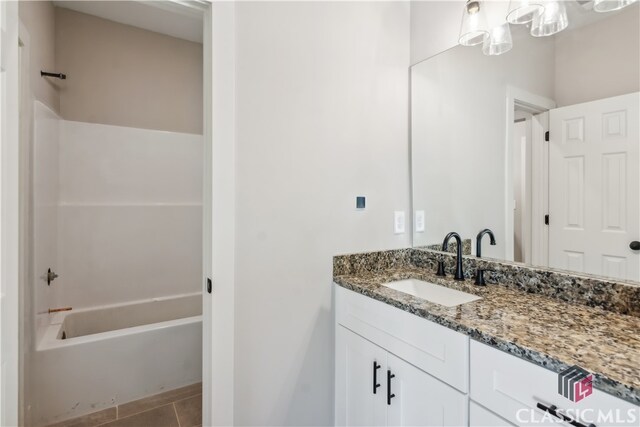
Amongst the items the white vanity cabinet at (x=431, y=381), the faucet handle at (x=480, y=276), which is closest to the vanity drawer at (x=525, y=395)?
the white vanity cabinet at (x=431, y=381)

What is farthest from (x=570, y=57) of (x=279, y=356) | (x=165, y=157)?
(x=165, y=157)

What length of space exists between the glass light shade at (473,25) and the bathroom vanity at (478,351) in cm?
105

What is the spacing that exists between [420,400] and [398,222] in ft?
2.91

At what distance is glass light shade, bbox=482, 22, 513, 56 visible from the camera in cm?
138

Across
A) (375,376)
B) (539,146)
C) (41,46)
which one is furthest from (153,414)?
(539,146)

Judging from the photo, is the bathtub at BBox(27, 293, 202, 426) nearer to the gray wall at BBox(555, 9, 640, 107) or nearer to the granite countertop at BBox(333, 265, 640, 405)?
the granite countertop at BBox(333, 265, 640, 405)

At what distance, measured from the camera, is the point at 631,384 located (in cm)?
60

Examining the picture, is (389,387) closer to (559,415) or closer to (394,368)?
(394,368)

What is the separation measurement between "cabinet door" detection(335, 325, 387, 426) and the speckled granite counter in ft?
0.76

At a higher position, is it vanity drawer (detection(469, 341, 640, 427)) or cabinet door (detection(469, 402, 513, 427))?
vanity drawer (detection(469, 341, 640, 427))

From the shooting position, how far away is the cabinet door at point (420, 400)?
939mm

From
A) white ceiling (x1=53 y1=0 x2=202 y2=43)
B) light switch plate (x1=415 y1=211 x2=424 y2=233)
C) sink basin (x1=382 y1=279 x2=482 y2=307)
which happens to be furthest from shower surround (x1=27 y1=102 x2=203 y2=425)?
light switch plate (x1=415 y1=211 x2=424 y2=233)

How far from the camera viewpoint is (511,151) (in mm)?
1384

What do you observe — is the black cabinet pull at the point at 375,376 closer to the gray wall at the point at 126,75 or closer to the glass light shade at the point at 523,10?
the glass light shade at the point at 523,10
